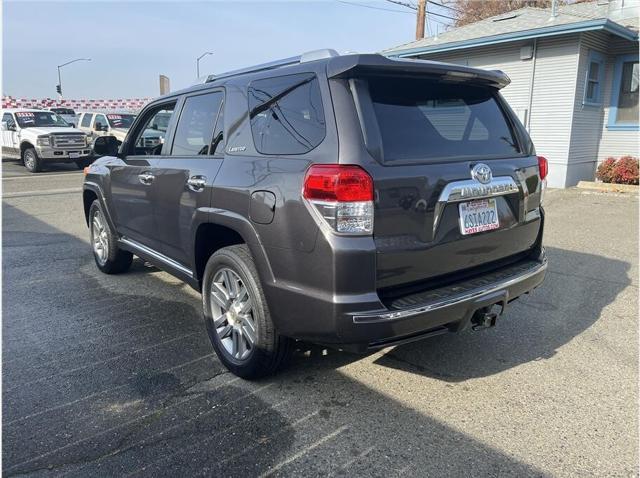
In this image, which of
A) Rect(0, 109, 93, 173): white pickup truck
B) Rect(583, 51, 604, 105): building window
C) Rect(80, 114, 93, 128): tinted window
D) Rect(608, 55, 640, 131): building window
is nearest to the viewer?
Rect(583, 51, 604, 105): building window

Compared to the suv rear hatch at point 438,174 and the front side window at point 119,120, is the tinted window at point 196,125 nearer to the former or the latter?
the suv rear hatch at point 438,174

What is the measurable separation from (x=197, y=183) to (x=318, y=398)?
1.67m

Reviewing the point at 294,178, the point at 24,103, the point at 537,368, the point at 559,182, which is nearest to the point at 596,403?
the point at 537,368

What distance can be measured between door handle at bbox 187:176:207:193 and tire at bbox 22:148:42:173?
15.6 meters

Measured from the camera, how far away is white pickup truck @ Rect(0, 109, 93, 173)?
54.6 ft

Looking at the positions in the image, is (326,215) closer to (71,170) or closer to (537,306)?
(537,306)

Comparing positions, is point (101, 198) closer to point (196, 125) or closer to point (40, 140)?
point (196, 125)

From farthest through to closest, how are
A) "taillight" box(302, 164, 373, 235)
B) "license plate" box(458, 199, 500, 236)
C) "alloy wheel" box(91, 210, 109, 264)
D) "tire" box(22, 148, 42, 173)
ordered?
"tire" box(22, 148, 42, 173) → "alloy wheel" box(91, 210, 109, 264) → "license plate" box(458, 199, 500, 236) → "taillight" box(302, 164, 373, 235)

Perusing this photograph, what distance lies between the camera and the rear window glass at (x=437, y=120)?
275 centimetres

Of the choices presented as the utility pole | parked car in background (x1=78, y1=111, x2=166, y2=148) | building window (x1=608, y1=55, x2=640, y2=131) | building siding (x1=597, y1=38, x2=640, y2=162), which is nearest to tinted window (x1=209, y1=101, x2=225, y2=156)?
building siding (x1=597, y1=38, x2=640, y2=162)

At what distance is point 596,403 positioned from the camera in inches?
120

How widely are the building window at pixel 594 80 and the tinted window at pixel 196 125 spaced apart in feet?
37.5

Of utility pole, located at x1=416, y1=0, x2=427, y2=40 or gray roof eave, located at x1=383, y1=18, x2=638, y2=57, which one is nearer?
gray roof eave, located at x1=383, y1=18, x2=638, y2=57

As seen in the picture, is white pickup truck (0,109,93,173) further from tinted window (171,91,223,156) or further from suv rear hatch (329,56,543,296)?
suv rear hatch (329,56,543,296)
